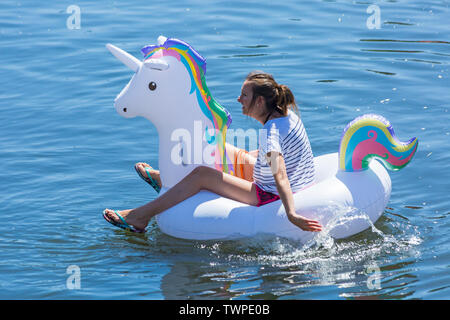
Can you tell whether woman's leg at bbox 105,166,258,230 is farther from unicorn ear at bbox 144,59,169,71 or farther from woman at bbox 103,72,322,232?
unicorn ear at bbox 144,59,169,71

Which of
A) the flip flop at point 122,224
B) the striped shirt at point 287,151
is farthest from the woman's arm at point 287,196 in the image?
the flip flop at point 122,224

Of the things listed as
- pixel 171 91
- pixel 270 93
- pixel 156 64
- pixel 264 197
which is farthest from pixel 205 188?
pixel 156 64

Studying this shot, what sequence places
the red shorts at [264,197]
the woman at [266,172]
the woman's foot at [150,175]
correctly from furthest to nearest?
the woman's foot at [150,175] < the red shorts at [264,197] < the woman at [266,172]

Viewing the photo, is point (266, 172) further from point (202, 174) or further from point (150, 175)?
point (150, 175)

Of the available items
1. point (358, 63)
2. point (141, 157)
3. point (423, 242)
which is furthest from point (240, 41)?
point (423, 242)

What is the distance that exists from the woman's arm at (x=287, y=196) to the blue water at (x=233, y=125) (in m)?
0.33

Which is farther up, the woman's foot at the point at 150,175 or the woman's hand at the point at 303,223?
the woman's foot at the point at 150,175

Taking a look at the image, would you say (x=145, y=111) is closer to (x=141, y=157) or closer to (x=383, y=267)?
(x=141, y=157)

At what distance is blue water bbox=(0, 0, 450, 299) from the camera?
5363 mm

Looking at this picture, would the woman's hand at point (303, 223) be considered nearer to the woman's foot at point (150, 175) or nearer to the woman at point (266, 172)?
the woman at point (266, 172)

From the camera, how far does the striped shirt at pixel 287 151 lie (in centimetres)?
550

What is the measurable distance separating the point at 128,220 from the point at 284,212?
1225 mm

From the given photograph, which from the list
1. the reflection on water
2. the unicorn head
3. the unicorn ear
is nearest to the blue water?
the reflection on water
